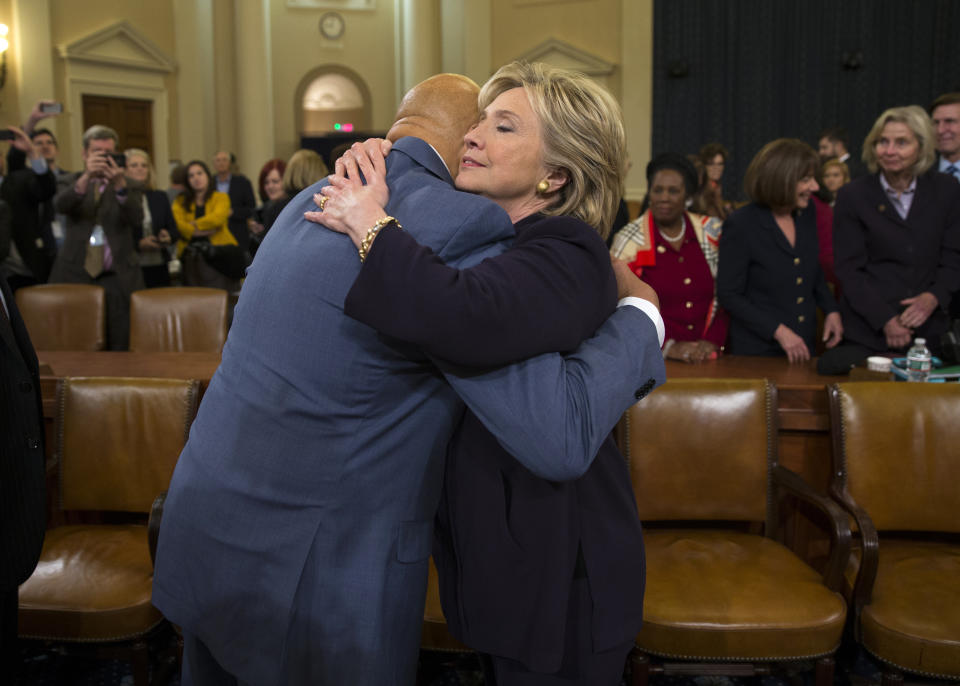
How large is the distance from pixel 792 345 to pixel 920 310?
1.56 ft

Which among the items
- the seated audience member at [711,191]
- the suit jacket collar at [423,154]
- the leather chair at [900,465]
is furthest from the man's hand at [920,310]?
the suit jacket collar at [423,154]

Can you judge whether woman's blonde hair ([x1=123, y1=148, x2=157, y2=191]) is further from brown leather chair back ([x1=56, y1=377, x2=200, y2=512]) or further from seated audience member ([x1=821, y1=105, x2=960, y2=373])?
seated audience member ([x1=821, y1=105, x2=960, y2=373])

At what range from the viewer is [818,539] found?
2.65m

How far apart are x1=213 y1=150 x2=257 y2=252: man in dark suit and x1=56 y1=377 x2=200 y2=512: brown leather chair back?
500cm

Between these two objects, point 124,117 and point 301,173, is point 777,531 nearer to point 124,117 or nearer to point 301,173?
point 301,173

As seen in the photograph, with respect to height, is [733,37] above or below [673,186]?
above

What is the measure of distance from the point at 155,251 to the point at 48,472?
312 centimetres

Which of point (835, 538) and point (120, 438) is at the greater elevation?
point (120, 438)

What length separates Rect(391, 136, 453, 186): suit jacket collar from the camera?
4.09 ft

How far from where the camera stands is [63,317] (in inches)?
159

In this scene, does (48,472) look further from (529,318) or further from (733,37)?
(733,37)

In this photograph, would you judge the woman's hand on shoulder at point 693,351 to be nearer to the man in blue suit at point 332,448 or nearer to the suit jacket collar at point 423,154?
the man in blue suit at point 332,448

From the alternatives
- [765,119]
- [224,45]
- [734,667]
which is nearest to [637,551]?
[734,667]

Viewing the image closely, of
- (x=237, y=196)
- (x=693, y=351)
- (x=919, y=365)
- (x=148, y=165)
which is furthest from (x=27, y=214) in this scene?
(x=919, y=365)
